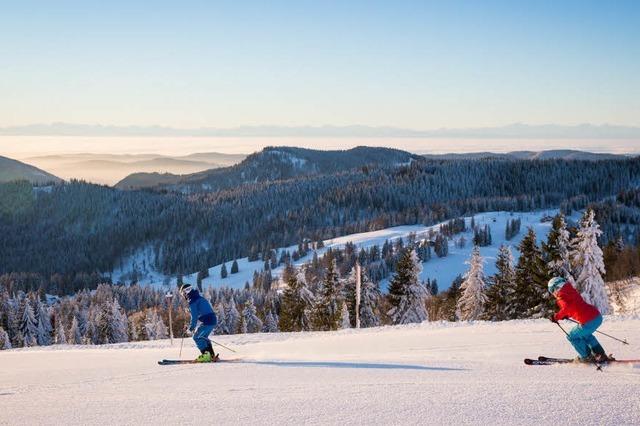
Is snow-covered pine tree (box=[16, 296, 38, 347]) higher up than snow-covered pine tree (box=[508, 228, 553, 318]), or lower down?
lower down

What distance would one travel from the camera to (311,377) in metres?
9.88

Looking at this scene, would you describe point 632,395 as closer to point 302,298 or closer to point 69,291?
point 302,298

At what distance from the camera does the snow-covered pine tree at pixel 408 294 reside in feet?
132

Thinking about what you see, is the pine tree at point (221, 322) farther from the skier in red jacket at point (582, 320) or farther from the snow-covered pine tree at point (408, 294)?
the skier in red jacket at point (582, 320)

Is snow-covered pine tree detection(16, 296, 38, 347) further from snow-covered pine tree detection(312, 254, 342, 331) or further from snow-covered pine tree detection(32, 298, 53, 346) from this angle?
snow-covered pine tree detection(312, 254, 342, 331)

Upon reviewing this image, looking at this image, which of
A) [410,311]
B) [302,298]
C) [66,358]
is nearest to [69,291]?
[302,298]

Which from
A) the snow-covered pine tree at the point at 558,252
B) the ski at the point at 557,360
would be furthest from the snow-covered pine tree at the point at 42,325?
the ski at the point at 557,360

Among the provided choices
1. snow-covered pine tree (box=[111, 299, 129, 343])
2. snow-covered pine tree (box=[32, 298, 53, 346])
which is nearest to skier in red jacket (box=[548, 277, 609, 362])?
snow-covered pine tree (box=[111, 299, 129, 343])

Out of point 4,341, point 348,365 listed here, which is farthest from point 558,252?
point 4,341

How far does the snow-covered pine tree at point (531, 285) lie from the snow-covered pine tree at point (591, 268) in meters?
2.07

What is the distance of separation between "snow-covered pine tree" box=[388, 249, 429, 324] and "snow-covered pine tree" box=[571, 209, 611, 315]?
11.5 metres

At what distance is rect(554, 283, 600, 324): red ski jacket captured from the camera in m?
9.48

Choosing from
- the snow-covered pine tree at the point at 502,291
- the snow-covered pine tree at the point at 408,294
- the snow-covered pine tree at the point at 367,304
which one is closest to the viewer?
the snow-covered pine tree at the point at 502,291

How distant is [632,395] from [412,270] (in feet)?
A: 111
